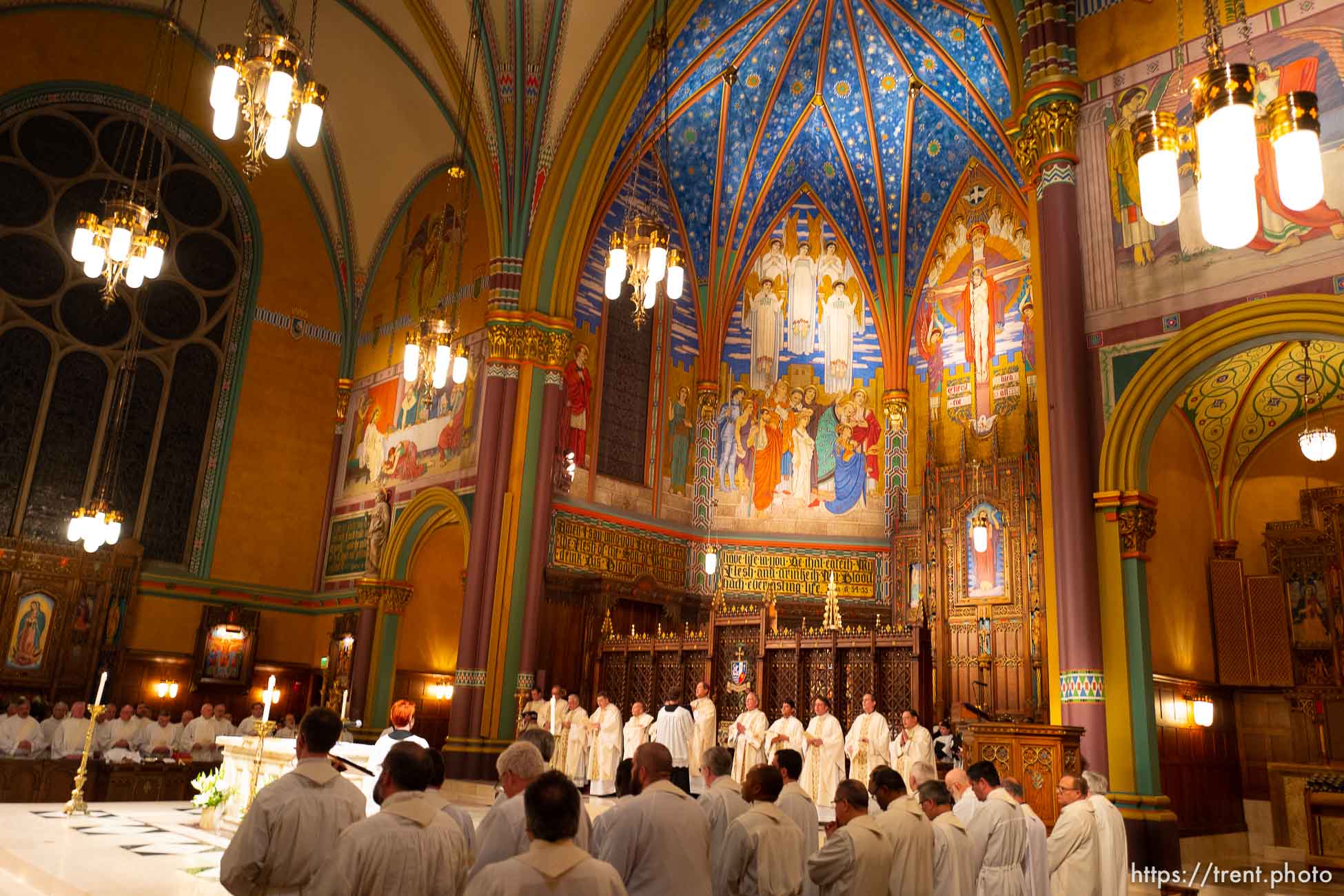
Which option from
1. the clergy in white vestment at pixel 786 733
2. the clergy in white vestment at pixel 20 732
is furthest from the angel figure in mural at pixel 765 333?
the clergy in white vestment at pixel 20 732

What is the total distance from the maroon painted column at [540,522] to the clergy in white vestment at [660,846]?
39.8ft

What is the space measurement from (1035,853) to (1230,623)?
30.4 ft

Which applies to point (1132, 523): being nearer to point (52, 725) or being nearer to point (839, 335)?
point (839, 335)

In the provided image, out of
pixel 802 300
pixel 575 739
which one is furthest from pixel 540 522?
pixel 802 300

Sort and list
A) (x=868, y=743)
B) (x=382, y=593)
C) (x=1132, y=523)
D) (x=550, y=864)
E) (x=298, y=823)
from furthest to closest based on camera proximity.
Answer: (x=382, y=593) < (x=868, y=743) < (x=1132, y=523) < (x=298, y=823) < (x=550, y=864)

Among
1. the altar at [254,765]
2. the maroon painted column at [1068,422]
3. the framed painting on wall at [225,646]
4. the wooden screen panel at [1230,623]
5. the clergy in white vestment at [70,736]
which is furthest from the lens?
the framed painting on wall at [225,646]

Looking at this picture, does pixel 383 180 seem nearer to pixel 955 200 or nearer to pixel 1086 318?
pixel 955 200

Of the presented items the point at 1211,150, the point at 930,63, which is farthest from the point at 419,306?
the point at 1211,150

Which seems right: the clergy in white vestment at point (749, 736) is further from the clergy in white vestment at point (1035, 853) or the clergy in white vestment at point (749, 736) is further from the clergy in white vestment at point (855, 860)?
the clergy in white vestment at point (855, 860)

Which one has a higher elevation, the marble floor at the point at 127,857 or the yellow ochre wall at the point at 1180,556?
the yellow ochre wall at the point at 1180,556

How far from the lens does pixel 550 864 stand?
2936 mm

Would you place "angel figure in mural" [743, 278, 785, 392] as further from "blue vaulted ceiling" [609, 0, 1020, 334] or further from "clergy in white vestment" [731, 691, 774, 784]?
"clergy in white vestment" [731, 691, 774, 784]

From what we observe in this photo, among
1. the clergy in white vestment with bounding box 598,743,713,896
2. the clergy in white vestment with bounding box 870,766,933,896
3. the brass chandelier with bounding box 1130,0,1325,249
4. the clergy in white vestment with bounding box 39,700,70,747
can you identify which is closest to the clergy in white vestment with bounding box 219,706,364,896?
the clergy in white vestment with bounding box 598,743,713,896

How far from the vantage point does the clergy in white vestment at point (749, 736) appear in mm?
13422
